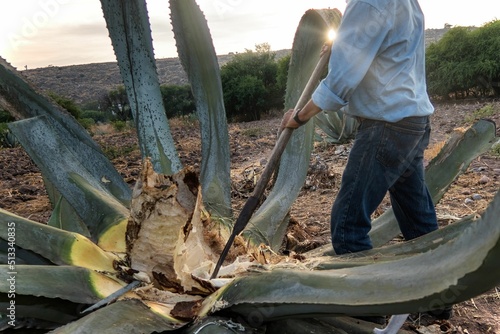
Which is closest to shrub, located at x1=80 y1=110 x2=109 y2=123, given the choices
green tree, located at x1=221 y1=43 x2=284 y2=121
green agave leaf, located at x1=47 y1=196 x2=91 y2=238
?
green tree, located at x1=221 y1=43 x2=284 y2=121

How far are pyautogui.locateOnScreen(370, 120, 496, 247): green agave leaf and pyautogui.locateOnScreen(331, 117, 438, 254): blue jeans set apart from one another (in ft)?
0.84

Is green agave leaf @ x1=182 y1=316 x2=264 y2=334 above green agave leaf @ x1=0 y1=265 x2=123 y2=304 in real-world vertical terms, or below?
below

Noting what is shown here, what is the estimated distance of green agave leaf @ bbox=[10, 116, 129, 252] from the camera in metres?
1.85

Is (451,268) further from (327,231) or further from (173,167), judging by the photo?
(327,231)

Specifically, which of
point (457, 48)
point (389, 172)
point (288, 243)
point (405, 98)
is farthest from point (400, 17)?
point (457, 48)

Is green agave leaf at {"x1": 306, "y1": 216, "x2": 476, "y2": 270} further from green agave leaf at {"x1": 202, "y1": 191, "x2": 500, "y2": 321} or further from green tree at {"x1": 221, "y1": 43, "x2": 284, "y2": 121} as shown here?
green tree at {"x1": 221, "y1": 43, "x2": 284, "y2": 121}

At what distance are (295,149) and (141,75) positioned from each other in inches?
30.6

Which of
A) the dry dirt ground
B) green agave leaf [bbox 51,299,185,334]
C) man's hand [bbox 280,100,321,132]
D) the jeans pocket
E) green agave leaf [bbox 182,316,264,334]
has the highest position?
man's hand [bbox 280,100,321,132]

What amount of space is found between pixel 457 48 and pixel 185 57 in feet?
46.5

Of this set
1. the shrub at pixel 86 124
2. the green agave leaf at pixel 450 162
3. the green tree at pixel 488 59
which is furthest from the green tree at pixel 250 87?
the green agave leaf at pixel 450 162

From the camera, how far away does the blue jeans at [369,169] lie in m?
1.88

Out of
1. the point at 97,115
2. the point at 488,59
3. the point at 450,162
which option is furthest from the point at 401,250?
the point at 97,115

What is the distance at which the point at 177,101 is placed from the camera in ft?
78.0

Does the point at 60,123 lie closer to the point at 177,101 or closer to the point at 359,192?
the point at 359,192
